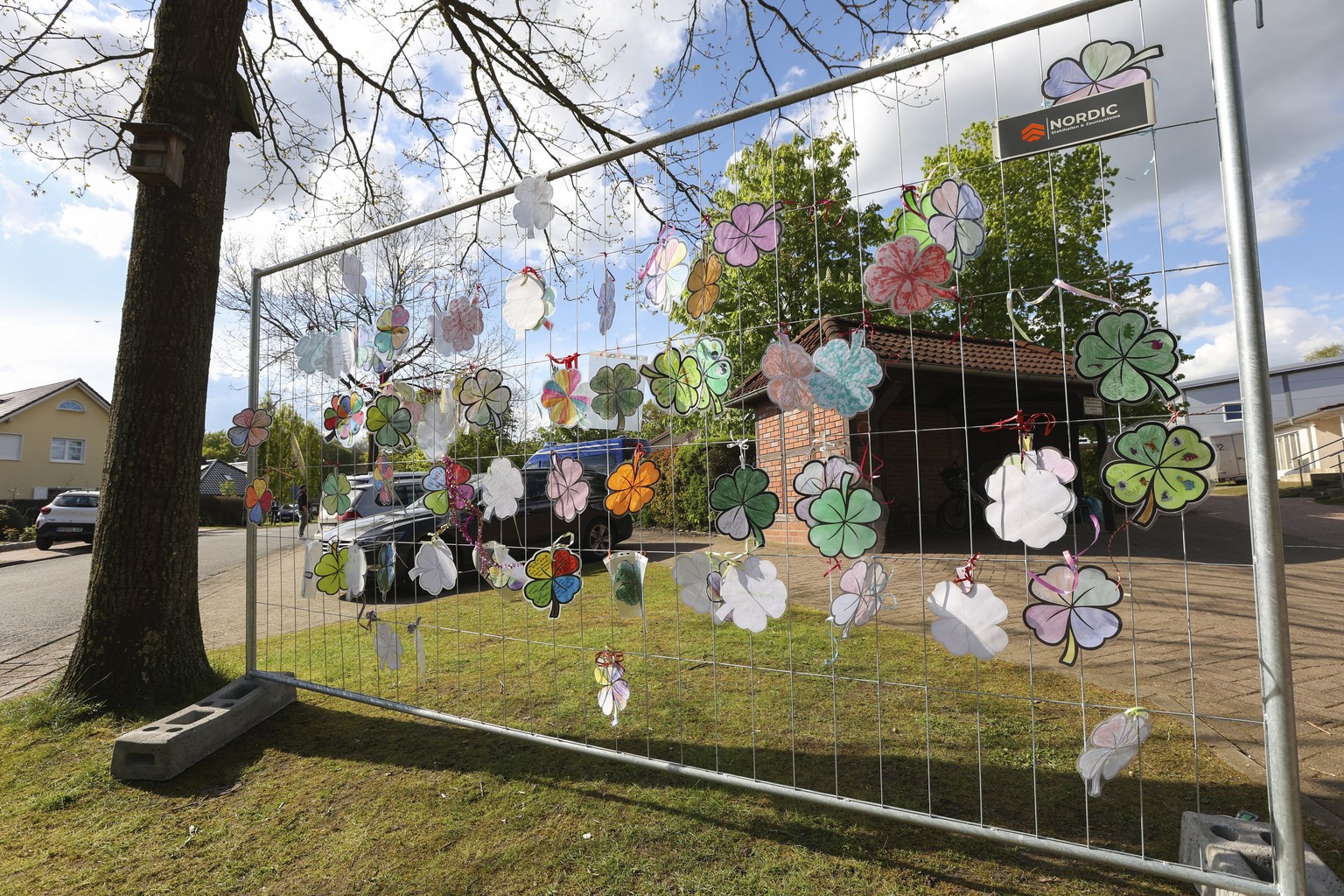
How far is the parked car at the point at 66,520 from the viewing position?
13938 mm

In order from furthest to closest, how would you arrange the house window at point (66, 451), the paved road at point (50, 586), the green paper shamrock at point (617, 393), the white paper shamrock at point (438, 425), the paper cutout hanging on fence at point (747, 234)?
the house window at point (66, 451), the paved road at point (50, 586), the white paper shamrock at point (438, 425), the green paper shamrock at point (617, 393), the paper cutout hanging on fence at point (747, 234)

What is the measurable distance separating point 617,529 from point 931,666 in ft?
17.6

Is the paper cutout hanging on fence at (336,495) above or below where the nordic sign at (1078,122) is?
below

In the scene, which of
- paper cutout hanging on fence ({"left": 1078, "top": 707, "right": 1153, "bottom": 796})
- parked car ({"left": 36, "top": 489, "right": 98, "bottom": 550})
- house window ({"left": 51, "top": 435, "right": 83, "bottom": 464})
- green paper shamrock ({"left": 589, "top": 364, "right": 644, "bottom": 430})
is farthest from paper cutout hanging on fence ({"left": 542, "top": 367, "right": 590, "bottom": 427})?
house window ({"left": 51, "top": 435, "right": 83, "bottom": 464})

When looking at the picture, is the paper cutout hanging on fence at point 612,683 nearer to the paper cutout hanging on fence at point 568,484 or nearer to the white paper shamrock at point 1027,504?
the paper cutout hanging on fence at point 568,484

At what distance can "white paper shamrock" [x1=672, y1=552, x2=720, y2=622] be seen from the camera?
209 centimetres

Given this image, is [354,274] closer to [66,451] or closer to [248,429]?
[248,429]

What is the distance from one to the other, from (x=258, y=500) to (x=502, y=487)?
1.77 meters

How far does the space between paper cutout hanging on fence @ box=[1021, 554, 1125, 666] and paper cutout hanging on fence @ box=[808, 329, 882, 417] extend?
24.8 inches

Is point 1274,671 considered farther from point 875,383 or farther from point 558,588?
point 558,588

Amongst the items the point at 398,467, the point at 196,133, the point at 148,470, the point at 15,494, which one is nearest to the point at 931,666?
the point at 398,467

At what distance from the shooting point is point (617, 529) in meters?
8.66

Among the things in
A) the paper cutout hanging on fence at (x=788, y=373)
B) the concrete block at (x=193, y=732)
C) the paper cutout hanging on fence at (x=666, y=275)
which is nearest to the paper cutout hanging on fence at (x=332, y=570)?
the concrete block at (x=193, y=732)

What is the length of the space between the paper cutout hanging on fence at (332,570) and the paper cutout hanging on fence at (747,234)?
2.31m
